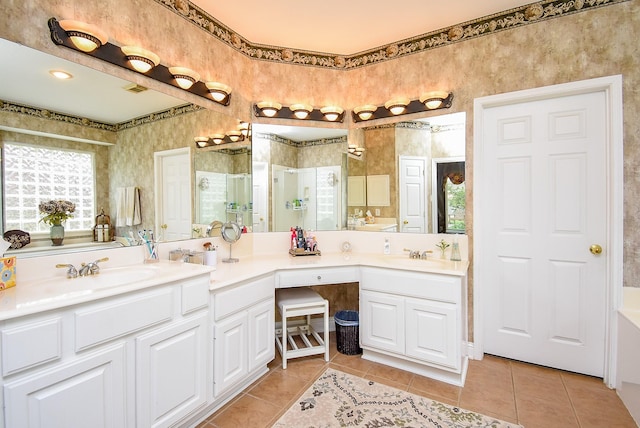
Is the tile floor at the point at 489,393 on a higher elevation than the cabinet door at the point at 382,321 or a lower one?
lower

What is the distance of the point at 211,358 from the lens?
69.3 inches

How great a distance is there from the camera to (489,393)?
203 centimetres

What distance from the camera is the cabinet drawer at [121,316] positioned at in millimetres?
1212

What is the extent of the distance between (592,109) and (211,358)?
3.06m

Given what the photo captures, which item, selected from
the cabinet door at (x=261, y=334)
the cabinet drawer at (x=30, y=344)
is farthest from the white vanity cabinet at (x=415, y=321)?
the cabinet drawer at (x=30, y=344)

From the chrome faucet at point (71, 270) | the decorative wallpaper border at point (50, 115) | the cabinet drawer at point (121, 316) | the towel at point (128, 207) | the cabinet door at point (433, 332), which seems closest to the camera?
the cabinet drawer at point (121, 316)

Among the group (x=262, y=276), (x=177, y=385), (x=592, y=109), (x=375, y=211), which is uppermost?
(x=592, y=109)

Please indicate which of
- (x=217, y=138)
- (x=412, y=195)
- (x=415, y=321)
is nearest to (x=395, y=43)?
(x=412, y=195)

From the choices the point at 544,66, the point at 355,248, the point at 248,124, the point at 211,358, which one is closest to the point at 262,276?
the point at 211,358

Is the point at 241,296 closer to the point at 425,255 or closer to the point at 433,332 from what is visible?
the point at 433,332

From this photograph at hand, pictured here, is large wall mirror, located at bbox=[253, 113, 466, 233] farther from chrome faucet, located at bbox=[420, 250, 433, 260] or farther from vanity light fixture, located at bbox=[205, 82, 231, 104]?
vanity light fixture, located at bbox=[205, 82, 231, 104]

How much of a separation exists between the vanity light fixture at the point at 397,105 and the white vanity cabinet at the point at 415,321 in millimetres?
1438

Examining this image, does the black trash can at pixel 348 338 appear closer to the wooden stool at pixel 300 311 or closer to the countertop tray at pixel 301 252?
the wooden stool at pixel 300 311

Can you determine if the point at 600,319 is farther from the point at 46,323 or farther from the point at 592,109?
the point at 46,323
